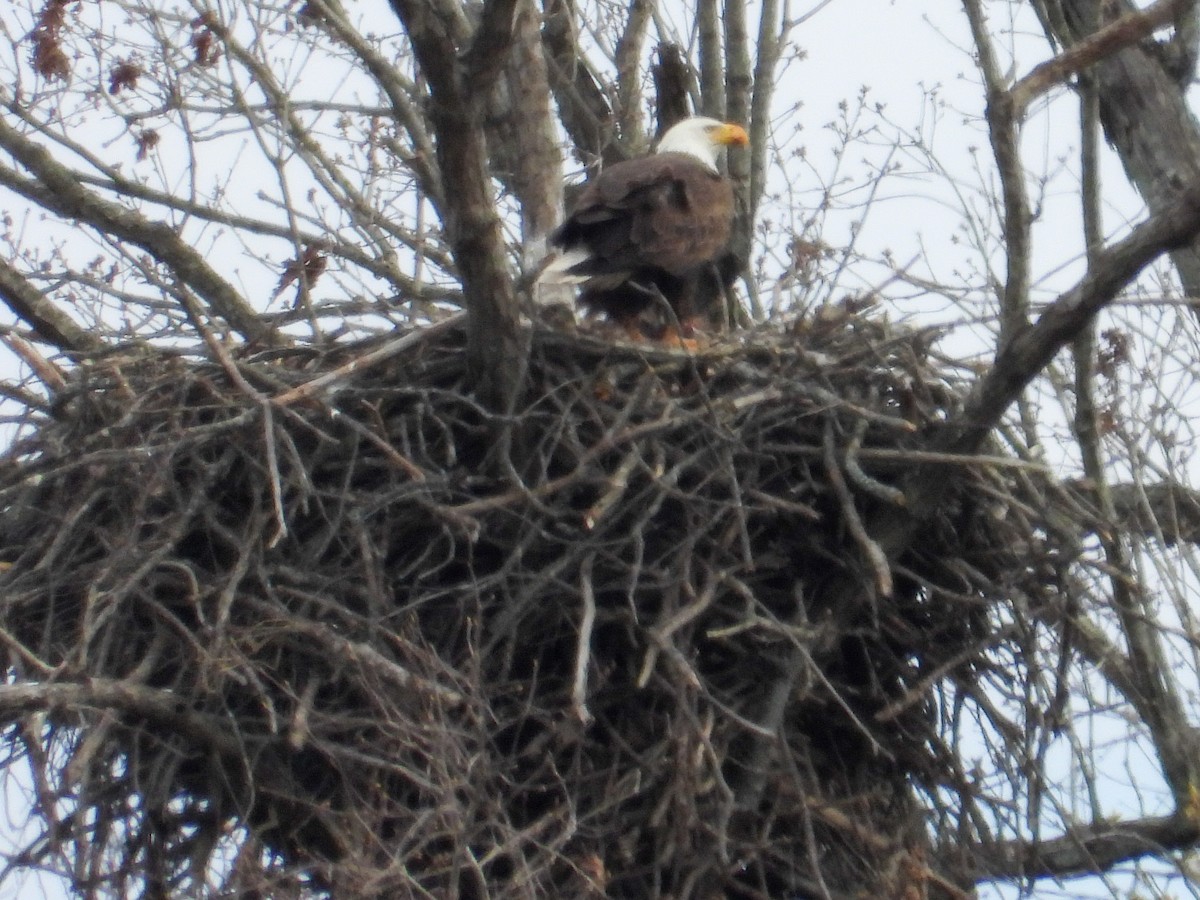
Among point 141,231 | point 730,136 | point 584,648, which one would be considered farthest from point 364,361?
point 730,136

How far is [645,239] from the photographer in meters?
5.46

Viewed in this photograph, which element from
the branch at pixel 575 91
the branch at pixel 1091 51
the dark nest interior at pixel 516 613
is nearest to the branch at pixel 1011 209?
the branch at pixel 1091 51

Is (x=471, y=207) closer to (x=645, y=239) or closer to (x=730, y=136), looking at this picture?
(x=645, y=239)

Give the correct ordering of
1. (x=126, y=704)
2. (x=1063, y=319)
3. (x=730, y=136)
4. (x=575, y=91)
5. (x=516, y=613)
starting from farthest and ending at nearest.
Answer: (x=575, y=91), (x=730, y=136), (x=516, y=613), (x=1063, y=319), (x=126, y=704)

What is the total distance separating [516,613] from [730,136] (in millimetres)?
2849

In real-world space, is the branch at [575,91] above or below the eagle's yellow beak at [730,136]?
above

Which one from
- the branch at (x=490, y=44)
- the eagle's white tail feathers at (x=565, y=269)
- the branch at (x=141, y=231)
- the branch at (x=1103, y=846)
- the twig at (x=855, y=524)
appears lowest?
the branch at (x=1103, y=846)

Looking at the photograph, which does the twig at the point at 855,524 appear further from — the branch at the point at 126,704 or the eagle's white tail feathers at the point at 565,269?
the branch at the point at 126,704

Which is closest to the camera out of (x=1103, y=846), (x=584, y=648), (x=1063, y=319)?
Answer: (x=1063, y=319)

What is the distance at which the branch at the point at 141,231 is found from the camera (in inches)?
229

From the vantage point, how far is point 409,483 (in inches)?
169

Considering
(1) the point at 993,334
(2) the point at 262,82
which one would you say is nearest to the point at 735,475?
(1) the point at 993,334

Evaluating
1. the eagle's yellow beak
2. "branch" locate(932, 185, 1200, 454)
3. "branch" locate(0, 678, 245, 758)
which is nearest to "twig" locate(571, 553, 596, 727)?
"branch" locate(0, 678, 245, 758)

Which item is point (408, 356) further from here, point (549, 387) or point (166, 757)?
point (166, 757)
